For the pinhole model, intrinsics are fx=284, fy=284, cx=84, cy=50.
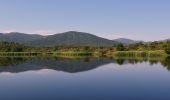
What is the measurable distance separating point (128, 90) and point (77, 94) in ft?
21.4

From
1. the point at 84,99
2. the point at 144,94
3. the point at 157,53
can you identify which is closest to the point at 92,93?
the point at 84,99

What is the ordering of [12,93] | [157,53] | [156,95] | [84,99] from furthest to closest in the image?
[157,53]
[12,93]
[156,95]
[84,99]

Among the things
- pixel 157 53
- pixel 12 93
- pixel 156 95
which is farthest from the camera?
pixel 157 53

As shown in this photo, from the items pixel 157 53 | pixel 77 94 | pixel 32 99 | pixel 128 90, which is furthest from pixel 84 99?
pixel 157 53

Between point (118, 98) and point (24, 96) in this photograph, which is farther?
point (24, 96)

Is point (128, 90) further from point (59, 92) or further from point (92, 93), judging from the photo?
point (59, 92)

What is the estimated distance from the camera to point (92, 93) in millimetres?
31500

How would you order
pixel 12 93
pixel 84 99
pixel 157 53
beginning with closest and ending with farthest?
pixel 84 99
pixel 12 93
pixel 157 53

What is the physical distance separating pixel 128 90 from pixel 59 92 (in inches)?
321

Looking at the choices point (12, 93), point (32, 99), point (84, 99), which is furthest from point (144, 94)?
point (12, 93)

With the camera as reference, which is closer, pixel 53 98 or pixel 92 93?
pixel 53 98

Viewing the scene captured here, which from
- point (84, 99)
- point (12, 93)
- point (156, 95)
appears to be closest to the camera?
point (84, 99)

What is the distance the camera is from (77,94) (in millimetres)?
31078

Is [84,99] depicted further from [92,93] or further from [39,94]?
[39,94]
